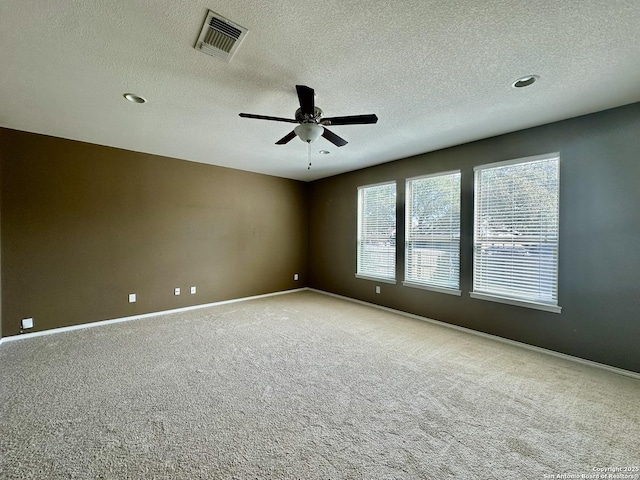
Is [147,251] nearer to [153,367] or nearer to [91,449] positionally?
[153,367]

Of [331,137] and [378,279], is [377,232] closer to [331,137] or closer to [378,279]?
[378,279]

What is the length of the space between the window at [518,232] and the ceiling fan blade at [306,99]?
268 centimetres

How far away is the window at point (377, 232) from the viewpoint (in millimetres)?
4844

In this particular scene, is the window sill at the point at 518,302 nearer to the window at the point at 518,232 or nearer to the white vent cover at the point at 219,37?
the window at the point at 518,232

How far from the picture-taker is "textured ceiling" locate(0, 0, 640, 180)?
1.59 metres

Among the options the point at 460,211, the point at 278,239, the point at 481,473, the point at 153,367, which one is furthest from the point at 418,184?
the point at 153,367

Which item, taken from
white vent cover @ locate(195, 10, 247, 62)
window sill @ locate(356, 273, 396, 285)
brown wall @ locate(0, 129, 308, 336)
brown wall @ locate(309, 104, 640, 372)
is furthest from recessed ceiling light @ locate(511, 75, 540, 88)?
brown wall @ locate(0, 129, 308, 336)

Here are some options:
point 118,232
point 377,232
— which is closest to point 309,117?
point 377,232

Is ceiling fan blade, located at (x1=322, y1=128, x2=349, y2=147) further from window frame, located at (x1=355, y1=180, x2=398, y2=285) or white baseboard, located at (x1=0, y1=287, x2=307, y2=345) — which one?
white baseboard, located at (x1=0, y1=287, x2=307, y2=345)

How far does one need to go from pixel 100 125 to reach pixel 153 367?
2.94 metres

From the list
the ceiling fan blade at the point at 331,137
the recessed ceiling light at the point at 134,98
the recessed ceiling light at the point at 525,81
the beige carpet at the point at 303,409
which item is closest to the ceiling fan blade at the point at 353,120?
the ceiling fan blade at the point at 331,137

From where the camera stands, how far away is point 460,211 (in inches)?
152

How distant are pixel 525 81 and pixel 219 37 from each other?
2495mm

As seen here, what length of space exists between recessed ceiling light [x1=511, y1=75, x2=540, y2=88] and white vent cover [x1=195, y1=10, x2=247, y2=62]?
226cm
